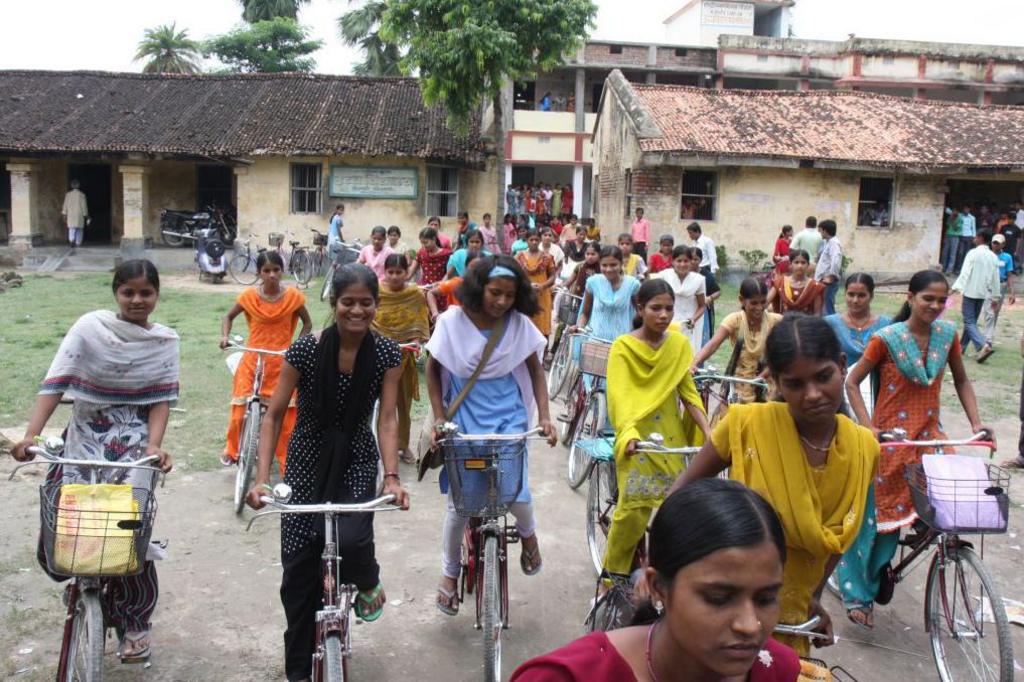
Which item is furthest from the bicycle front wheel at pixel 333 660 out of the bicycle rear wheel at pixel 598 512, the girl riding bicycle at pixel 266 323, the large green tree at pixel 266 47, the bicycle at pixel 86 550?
the large green tree at pixel 266 47

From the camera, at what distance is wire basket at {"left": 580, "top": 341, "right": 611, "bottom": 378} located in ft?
19.1

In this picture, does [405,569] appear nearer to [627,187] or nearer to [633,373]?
[633,373]

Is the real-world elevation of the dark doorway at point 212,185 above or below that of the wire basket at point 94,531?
above

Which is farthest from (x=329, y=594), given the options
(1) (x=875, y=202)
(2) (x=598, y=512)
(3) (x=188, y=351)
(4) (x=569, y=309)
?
(1) (x=875, y=202)

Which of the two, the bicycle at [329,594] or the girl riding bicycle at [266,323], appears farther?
the girl riding bicycle at [266,323]

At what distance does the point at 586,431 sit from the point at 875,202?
1838 cm

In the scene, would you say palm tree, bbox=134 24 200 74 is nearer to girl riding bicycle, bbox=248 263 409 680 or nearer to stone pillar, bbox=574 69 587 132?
stone pillar, bbox=574 69 587 132

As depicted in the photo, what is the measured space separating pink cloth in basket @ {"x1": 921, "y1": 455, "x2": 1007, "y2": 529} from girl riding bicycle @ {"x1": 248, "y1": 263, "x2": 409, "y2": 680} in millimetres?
2172

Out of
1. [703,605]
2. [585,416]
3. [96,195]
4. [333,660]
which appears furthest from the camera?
[96,195]

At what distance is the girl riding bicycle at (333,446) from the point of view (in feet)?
11.2

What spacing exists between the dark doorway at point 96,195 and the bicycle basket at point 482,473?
83.2 feet

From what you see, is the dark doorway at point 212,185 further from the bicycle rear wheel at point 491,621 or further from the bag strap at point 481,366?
the bicycle rear wheel at point 491,621

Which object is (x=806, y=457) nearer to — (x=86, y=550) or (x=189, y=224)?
(x=86, y=550)

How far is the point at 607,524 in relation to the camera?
16.1 feet
